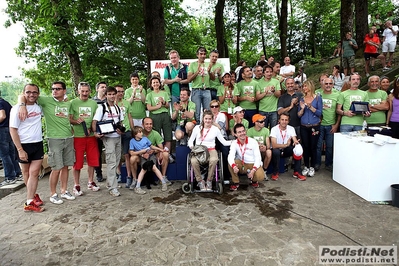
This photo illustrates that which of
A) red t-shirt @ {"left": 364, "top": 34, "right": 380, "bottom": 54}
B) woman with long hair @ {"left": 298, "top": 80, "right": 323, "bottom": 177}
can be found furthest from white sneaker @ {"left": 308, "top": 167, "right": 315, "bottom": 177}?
red t-shirt @ {"left": 364, "top": 34, "right": 380, "bottom": 54}

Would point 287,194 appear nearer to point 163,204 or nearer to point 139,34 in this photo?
point 163,204

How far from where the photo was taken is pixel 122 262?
2875mm

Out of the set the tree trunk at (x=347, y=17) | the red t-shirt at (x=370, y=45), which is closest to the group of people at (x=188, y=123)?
the red t-shirt at (x=370, y=45)

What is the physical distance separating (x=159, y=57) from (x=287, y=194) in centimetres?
495

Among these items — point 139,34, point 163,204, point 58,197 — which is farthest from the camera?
point 139,34

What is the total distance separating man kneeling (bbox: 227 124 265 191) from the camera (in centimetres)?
483

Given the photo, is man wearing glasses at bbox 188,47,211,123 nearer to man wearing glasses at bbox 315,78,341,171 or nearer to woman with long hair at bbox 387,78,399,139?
man wearing glasses at bbox 315,78,341,171

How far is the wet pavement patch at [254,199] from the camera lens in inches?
157

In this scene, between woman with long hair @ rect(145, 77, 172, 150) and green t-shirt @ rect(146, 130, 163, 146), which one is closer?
green t-shirt @ rect(146, 130, 163, 146)

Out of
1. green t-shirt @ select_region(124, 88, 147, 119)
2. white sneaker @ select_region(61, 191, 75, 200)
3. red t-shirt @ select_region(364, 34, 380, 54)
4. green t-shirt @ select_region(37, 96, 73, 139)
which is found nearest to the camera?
green t-shirt @ select_region(37, 96, 73, 139)

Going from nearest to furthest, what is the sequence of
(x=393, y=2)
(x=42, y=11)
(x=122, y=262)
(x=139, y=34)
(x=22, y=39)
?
(x=122, y=262) → (x=42, y=11) → (x=139, y=34) → (x=22, y=39) → (x=393, y=2)

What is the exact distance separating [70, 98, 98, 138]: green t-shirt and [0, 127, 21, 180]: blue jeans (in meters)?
1.88

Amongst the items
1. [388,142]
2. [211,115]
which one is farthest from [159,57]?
[388,142]

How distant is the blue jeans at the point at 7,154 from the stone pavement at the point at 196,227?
1089mm
